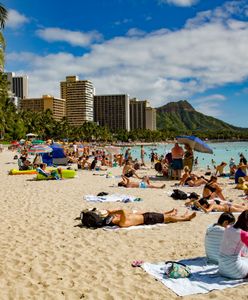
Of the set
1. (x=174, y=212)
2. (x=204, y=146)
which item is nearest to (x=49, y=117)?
(x=204, y=146)

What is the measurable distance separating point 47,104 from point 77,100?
14595mm

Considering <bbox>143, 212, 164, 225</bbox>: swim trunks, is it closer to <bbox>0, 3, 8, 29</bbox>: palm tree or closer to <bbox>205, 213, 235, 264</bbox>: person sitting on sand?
<bbox>205, 213, 235, 264</bbox>: person sitting on sand

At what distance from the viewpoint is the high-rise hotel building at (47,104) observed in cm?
15050

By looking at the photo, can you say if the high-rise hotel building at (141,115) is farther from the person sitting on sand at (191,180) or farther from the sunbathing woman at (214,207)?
the sunbathing woman at (214,207)

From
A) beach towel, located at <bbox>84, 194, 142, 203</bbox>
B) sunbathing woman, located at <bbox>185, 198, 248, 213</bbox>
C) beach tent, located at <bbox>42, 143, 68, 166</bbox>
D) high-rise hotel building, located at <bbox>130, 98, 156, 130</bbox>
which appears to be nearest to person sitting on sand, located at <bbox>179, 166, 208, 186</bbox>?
beach towel, located at <bbox>84, 194, 142, 203</bbox>

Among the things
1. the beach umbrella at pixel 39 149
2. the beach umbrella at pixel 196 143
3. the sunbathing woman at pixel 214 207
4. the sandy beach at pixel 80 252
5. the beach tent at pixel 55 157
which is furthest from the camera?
the beach tent at pixel 55 157

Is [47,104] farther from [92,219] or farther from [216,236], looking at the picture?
[216,236]

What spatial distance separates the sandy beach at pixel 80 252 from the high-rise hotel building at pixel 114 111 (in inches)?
6213

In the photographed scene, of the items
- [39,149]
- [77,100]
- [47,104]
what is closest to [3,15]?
[39,149]

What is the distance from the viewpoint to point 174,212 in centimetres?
791

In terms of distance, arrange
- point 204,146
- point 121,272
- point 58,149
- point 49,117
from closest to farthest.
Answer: point 121,272 → point 204,146 → point 58,149 → point 49,117

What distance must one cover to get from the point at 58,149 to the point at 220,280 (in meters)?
19.7

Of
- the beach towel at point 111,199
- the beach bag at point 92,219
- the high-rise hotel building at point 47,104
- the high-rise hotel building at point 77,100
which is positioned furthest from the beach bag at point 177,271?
the high-rise hotel building at point 77,100

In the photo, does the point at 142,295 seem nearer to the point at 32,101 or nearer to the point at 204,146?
the point at 204,146
